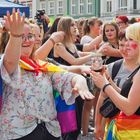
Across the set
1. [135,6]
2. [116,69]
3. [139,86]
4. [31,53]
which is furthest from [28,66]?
[135,6]

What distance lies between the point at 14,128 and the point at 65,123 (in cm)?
37

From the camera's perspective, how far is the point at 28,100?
2.79 m

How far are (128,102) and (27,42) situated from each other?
751mm

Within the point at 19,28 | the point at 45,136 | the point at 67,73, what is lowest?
the point at 45,136

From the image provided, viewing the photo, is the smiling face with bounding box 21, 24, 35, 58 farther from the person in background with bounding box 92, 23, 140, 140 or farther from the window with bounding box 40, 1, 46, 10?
the window with bounding box 40, 1, 46, 10

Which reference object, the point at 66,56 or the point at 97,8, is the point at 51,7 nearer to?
the point at 97,8

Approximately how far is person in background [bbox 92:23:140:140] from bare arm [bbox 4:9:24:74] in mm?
687

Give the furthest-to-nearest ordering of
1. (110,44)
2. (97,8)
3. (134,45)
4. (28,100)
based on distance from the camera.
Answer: (97,8), (110,44), (134,45), (28,100)

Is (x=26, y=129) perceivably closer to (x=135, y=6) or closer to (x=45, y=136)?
(x=45, y=136)

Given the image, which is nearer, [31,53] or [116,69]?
[31,53]

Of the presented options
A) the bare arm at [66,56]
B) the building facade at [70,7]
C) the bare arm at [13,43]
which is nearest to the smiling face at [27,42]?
the bare arm at [13,43]

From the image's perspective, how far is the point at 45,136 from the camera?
290 centimetres

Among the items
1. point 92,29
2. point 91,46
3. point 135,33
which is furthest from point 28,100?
→ point 92,29

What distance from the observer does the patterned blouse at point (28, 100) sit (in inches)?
108
